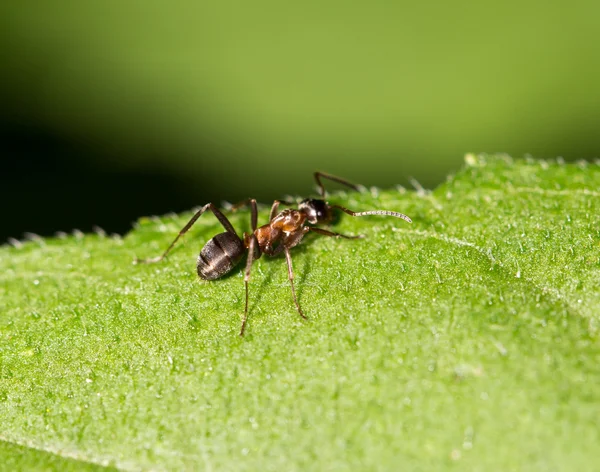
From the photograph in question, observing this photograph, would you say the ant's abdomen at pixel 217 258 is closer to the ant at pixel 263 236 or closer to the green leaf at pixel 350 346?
the ant at pixel 263 236

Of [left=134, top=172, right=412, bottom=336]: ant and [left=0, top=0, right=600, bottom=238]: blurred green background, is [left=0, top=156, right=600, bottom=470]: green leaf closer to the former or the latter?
[left=134, top=172, right=412, bottom=336]: ant

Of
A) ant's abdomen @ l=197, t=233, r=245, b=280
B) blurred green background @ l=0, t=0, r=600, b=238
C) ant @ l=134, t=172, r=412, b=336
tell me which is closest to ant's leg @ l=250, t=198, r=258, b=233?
ant @ l=134, t=172, r=412, b=336

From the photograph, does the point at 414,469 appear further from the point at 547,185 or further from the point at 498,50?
the point at 498,50

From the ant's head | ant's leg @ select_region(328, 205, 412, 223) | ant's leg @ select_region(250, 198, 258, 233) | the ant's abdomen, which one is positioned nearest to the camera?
the ant's abdomen

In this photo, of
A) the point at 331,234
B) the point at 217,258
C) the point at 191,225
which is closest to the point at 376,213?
the point at 331,234

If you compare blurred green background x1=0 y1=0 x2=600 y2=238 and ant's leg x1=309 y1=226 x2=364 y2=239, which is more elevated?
blurred green background x1=0 y1=0 x2=600 y2=238

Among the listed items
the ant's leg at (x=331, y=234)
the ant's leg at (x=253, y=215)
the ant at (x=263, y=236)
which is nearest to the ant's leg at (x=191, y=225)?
the ant at (x=263, y=236)
